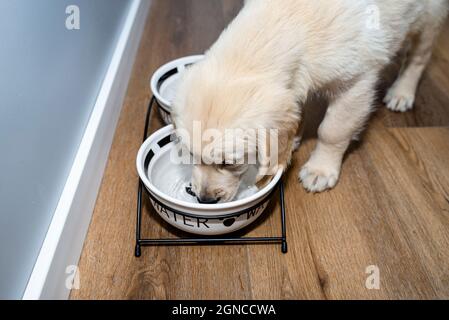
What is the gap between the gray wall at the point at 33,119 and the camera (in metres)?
0.88

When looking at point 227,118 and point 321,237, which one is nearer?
point 227,118

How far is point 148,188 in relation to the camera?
3.68 feet

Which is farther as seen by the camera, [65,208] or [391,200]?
[391,200]

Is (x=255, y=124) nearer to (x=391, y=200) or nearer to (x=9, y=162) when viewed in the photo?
(x=9, y=162)

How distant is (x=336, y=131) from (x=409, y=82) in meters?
0.69

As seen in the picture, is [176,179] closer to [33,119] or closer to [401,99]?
[33,119]

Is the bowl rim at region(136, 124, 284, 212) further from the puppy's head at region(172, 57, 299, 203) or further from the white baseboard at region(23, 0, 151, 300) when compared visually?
the white baseboard at region(23, 0, 151, 300)

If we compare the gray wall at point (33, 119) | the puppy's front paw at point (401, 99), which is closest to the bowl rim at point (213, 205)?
the gray wall at point (33, 119)

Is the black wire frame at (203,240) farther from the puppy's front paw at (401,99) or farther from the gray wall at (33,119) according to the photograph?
the puppy's front paw at (401,99)

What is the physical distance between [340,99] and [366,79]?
101 millimetres

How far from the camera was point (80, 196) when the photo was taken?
48.2 inches

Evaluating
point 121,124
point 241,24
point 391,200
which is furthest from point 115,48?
point 391,200

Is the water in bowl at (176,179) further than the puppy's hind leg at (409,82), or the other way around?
the puppy's hind leg at (409,82)

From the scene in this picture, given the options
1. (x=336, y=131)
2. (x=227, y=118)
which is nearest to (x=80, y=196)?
(x=227, y=118)
